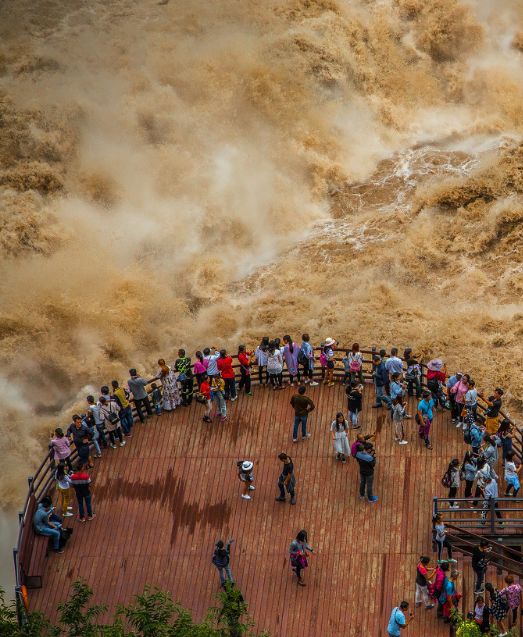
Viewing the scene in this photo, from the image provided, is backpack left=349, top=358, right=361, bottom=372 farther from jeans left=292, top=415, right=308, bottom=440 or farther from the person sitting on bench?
the person sitting on bench

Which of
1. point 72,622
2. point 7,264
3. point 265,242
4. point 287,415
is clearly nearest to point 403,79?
point 265,242

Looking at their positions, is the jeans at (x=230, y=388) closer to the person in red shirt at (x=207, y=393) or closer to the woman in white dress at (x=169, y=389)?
the person in red shirt at (x=207, y=393)

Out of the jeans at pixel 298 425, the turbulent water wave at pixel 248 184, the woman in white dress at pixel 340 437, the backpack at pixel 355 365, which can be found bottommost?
the woman in white dress at pixel 340 437

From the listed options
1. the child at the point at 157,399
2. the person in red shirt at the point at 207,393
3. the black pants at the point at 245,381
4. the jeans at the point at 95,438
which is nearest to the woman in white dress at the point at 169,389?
the child at the point at 157,399

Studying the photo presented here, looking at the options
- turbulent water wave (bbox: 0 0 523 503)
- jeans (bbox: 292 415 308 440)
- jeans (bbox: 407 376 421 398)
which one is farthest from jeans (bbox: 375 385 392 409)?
turbulent water wave (bbox: 0 0 523 503)

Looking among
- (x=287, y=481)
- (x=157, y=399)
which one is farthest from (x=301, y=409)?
(x=157, y=399)

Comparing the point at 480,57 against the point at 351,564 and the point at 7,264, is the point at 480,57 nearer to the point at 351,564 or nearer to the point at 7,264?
the point at 7,264

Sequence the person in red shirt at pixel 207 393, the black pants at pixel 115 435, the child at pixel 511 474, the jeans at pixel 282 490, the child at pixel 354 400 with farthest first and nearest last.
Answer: the person in red shirt at pixel 207 393 < the black pants at pixel 115 435 < the child at pixel 354 400 < the jeans at pixel 282 490 < the child at pixel 511 474
